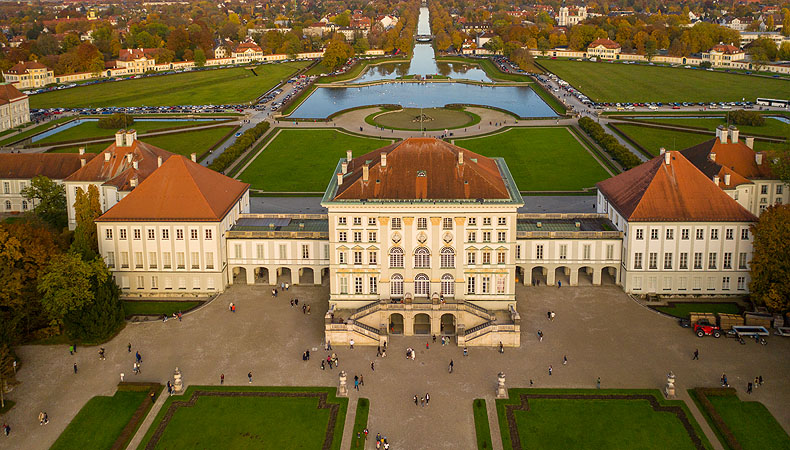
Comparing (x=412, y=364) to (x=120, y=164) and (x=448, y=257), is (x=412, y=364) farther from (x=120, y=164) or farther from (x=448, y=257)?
(x=120, y=164)

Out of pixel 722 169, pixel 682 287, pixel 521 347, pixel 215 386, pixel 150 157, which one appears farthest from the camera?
pixel 150 157


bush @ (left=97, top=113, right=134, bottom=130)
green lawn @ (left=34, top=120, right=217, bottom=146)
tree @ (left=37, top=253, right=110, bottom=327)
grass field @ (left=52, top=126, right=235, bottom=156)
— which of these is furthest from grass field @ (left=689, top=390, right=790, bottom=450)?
bush @ (left=97, top=113, right=134, bottom=130)

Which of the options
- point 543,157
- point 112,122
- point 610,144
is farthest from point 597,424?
point 112,122

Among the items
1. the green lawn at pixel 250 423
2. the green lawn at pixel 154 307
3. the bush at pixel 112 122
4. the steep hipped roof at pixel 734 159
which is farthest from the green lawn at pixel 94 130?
the steep hipped roof at pixel 734 159

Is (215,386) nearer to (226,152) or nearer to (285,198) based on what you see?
(285,198)

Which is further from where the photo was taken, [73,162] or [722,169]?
[73,162]

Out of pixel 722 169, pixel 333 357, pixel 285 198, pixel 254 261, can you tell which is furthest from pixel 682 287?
pixel 285 198

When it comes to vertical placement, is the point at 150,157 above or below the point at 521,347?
above
